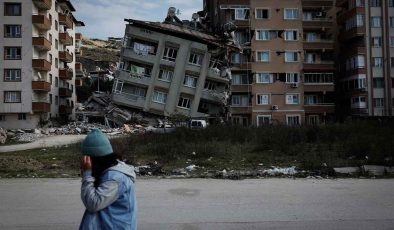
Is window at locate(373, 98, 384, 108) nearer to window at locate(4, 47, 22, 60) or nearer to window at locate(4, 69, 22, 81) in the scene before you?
window at locate(4, 69, 22, 81)

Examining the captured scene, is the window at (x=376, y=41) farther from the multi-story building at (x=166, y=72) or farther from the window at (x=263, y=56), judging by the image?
the multi-story building at (x=166, y=72)

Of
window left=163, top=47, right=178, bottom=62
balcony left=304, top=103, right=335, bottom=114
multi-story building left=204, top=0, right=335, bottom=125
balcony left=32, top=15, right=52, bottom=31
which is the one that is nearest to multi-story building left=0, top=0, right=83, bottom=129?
balcony left=32, top=15, right=52, bottom=31

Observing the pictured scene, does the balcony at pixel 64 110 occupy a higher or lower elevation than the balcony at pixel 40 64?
lower

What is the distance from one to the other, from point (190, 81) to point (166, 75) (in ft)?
10.0

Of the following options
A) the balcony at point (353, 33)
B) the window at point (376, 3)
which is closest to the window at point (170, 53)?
the balcony at point (353, 33)

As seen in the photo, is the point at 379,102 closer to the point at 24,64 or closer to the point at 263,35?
the point at 263,35

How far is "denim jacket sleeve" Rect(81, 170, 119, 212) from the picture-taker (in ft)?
11.2

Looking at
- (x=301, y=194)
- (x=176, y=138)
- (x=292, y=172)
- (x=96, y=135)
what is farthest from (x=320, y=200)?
(x=176, y=138)

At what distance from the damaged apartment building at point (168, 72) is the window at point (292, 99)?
8.17 metres

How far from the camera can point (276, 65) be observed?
60.0 m

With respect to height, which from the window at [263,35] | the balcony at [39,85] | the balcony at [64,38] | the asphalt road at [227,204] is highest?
the balcony at [64,38]

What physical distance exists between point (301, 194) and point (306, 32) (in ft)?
179

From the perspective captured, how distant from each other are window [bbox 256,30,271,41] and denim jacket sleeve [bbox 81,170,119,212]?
2288 inches

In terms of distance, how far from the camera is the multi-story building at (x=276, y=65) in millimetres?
59125
